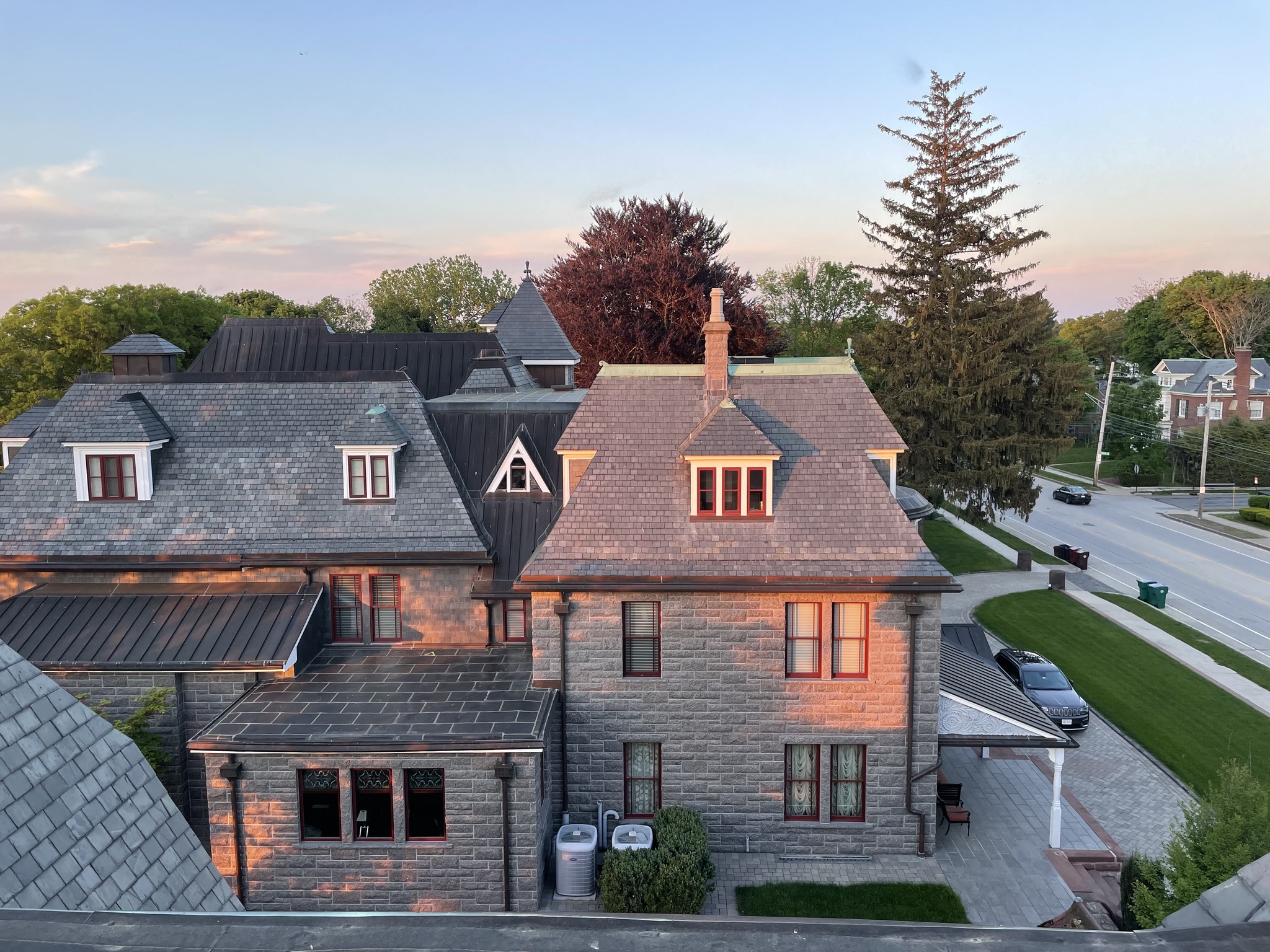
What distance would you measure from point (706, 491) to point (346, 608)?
27.2ft

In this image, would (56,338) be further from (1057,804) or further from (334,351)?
(1057,804)

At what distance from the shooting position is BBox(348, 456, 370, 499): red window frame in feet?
61.3

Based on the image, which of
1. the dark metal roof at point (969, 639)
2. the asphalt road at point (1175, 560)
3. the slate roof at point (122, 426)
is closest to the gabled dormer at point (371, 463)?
the slate roof at point (122, 426)

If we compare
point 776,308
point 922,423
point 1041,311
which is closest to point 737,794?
point 922,423

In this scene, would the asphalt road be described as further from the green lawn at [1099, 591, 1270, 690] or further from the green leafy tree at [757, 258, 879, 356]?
the green leafy tree at [757, 258, 879, 356]

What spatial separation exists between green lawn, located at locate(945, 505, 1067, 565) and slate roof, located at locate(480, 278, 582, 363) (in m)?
22.1

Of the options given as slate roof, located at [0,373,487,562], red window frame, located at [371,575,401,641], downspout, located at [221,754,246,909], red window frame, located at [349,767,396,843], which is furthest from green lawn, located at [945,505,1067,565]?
downspout, located at [221,754,246,909]

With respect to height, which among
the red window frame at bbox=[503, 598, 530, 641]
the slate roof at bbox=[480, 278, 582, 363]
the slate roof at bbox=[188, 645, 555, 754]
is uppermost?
the slate roof at bbox=[480, 278, 582, 363]

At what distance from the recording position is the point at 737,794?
16594 mm

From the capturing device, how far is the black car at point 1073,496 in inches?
2347

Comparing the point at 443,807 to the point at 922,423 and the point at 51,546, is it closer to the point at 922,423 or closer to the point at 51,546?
the point at 51,546

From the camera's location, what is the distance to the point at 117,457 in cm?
1855

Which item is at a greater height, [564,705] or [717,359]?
[717,359]

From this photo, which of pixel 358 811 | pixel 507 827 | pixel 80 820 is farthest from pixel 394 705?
pixel 80 820
